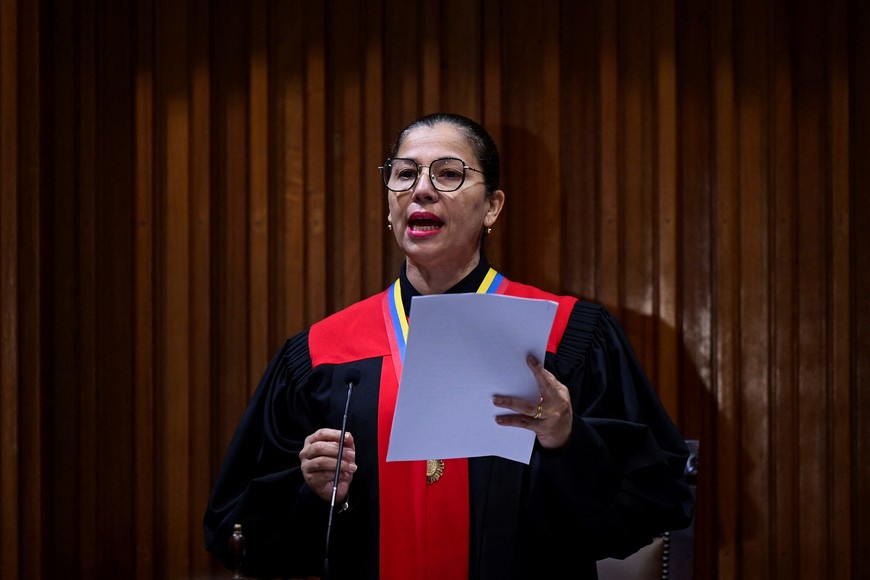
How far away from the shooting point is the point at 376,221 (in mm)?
3143

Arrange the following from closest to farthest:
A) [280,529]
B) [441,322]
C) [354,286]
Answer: [441,322] < [280,529] < [354,286]

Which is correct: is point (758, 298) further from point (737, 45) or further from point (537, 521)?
point (537, 521)

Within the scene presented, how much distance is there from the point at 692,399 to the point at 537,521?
117cm

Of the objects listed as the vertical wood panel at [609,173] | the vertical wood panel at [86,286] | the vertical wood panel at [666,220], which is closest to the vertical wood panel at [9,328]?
the vertical wood panel at [86,286]

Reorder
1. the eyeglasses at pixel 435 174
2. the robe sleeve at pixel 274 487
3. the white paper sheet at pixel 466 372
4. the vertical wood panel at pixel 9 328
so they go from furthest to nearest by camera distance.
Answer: the vertical wood panel at pixel 9 328, the eyeglasses at pixel 435 174, the robe sleeve at pixel 274 487, the white paper sheet at pixel 466 372

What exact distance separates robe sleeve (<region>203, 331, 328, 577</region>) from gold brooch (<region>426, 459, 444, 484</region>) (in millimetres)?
252

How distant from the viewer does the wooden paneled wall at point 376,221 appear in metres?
2.96

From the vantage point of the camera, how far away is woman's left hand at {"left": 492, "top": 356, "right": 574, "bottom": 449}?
1669 mm

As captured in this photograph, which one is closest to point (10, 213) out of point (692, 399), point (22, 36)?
point (22, 36)

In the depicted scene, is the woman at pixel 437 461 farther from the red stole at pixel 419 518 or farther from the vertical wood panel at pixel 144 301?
the vertical wood panel at pixel 144 301

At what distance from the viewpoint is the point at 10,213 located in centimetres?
294

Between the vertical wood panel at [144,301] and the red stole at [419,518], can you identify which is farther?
the vertical wood panel at [144,301]

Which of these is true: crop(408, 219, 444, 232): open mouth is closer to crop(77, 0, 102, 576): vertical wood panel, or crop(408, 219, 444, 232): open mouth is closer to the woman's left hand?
the woman's left hand

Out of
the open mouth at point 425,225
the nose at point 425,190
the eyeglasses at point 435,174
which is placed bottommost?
the open mouth at point 425,225
